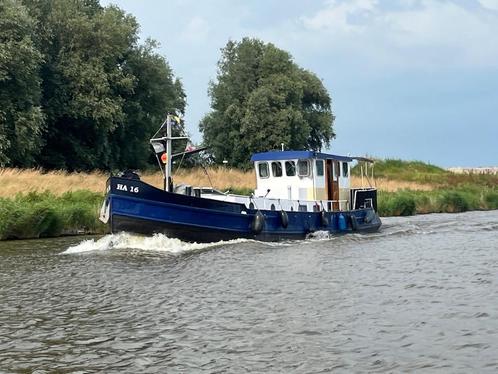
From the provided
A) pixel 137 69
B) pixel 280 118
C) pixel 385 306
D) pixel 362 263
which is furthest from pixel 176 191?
pixel 280 118

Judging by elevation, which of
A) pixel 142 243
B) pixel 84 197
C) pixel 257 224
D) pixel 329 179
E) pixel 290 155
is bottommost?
pixel 142 243

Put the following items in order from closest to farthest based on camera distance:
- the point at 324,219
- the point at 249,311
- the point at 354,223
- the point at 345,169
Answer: the point at 249,311 → the point at 324,219 → the point at 354,223 → the point at 345,169

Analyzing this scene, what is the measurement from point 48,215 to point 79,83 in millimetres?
19054

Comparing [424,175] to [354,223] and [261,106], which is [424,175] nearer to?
[261,106]

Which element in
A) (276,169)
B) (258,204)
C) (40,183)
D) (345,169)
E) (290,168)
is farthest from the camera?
(40,183)

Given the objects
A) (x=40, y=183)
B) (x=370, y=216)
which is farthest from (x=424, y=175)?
(x=40, y=183)

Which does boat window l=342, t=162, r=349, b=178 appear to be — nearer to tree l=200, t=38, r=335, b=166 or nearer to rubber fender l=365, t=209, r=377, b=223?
rubber fender l=365, t=209, r=377, b=223

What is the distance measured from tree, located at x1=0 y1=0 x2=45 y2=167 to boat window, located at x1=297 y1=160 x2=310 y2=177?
15231 mm

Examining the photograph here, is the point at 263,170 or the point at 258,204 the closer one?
the point at 258,204

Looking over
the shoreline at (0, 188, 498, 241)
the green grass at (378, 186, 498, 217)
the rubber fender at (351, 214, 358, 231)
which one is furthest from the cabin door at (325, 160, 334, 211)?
the green grass at (378, 186, 498, 217)

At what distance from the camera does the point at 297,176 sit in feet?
78.3

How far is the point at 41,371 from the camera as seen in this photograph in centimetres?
707

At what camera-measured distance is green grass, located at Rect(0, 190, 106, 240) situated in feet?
70.4

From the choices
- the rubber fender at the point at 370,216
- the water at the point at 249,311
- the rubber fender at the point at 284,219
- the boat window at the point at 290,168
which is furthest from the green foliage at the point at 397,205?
the water at the point at 249,311
